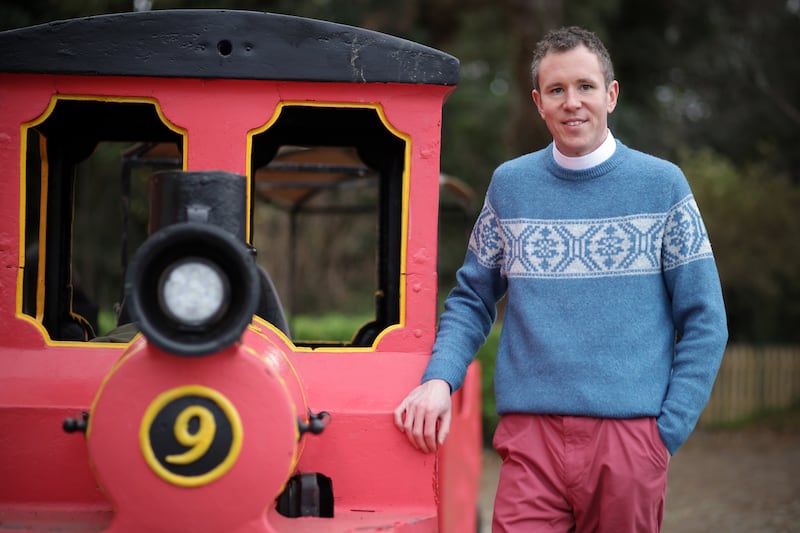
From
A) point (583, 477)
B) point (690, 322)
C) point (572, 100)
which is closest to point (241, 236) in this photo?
point (572, 100)

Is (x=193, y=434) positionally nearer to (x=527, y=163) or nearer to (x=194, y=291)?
(x=194, y=291)

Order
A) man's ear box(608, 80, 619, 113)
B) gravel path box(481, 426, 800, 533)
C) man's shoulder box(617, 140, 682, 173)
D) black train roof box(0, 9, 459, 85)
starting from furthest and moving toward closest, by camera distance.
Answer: gravel path box(481, 426, 800, 533), black train roof box(0, 9, 459, 85), man's ear box(608, 80, 619, 113), man's shoulder box(617, 140, 682, 173)

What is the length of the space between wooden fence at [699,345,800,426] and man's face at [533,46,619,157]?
11.2 meters

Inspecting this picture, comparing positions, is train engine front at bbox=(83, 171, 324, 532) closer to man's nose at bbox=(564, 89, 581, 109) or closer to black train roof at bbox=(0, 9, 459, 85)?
black train roof at bbox=(0, 9, 459, 85)

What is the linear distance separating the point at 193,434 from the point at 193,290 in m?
0.35

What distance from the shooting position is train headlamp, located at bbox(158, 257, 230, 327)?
2121 mm

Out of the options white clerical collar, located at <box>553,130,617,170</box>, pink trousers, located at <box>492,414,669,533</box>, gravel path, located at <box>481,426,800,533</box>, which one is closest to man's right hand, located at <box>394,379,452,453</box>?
pink trousers, located at <box>492,414,669,533</box>

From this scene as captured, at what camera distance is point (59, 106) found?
3.33 metres

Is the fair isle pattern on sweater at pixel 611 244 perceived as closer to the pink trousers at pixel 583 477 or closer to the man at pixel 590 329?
the man at pixel 590 329

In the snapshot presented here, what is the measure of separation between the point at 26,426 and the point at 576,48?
6.20 feet

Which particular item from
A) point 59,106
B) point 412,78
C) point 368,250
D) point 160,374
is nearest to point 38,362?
point 160,374

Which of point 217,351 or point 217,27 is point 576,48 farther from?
point 217,351

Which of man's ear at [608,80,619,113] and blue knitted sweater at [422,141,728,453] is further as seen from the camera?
man's ear at [608,80,619,113]

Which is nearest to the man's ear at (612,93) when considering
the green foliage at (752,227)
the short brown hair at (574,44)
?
the short brown hair at (574,44)
